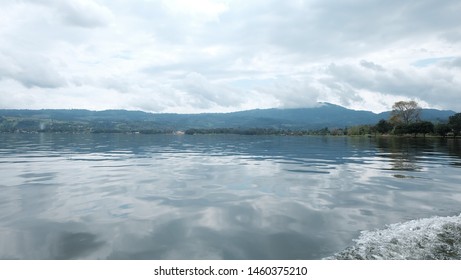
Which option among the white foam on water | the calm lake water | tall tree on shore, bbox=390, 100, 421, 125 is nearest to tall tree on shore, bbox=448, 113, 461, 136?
tall tree on shore, bbox=390, 100, 421, 125

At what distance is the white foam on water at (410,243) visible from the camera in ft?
39.0

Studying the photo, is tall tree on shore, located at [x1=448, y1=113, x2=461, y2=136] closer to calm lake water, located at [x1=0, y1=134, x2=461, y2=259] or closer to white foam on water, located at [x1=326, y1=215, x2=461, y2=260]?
calm lake water, located at [x1=0, y1=134, x2=461, y2=259]

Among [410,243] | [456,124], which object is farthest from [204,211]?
[456,124]

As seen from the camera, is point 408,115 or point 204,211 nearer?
point 204,211

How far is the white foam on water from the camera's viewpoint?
11.9 meters

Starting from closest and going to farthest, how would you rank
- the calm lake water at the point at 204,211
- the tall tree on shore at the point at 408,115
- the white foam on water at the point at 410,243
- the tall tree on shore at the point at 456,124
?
1. the white foam on water at the point at 410,243
2. the calm lake water at the point at 204,211
3. the tall tree on shore at the point at 456,124
4. the tall tree on shore at the point at 408,115

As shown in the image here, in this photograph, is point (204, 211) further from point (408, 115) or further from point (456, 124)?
point (408, 115)

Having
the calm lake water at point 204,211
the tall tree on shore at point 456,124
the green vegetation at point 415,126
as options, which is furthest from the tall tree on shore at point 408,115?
the calm lake water at point 204,211

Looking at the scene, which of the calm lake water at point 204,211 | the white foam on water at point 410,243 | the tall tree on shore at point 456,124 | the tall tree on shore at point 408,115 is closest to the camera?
the white foam on water at point 410,243

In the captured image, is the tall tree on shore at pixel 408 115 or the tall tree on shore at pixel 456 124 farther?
the tall tree on shore at pixel 408 115

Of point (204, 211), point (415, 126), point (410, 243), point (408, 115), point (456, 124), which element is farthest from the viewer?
point (408, 115)

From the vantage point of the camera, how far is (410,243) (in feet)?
42.5

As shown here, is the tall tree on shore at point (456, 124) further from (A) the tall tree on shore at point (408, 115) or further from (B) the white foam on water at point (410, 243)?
(B) the white foam on water at point (410, 243)
